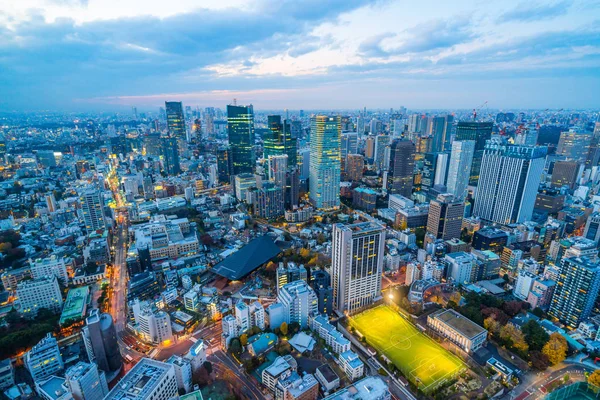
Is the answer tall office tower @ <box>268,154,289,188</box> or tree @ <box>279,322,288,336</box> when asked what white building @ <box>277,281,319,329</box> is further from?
tall office tower @ <box>268,154,289,188</box>

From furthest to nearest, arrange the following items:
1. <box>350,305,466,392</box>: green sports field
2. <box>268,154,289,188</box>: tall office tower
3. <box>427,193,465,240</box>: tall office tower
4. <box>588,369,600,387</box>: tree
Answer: <box>268,154,289,188</box>: tall office tower < <box>427,193,465,240</box>: tall office tower < <box>350,305,466,392</box>: green sports field < <box>588,369,600,387</box>: tree

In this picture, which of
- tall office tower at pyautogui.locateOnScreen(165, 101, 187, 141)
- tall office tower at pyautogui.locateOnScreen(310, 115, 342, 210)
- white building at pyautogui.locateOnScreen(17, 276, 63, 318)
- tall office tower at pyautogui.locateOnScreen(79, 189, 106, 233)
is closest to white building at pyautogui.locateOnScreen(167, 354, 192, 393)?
white building at pyautogui.locateOnScreen(17, 276, 63, 318)

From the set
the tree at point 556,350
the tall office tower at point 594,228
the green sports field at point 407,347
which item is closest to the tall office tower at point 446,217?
the tall office tower at point 594,228

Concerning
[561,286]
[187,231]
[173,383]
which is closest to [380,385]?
[173,383]

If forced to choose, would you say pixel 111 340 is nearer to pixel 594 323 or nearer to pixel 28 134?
pixel 594 323

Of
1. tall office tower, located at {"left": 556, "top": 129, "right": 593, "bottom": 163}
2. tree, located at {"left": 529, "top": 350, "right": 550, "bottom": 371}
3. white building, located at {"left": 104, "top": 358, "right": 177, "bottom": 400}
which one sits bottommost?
tree, located at {"left": 529, "top": 350, "right": 550, "bottom": 371}

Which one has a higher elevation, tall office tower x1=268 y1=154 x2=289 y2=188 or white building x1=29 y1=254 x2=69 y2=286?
tall office tower x1=268 y1=154 x2=289 y2=188

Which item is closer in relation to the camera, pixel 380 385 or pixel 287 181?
pixel 380 385
